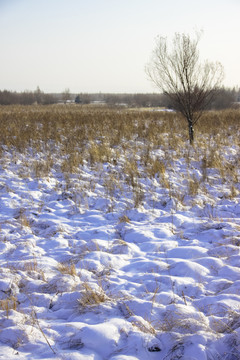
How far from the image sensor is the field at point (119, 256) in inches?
77.8

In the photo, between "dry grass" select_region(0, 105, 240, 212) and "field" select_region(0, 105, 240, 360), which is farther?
"dry grass" select_region(0, 105, 240, 212)

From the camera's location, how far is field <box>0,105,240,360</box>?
6.48 ft

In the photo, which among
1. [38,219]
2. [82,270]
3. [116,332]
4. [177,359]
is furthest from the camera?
[38,219]

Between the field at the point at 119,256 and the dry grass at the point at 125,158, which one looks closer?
the field at the point at 119,256

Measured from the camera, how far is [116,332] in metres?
2.04

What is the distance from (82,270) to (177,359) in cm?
140

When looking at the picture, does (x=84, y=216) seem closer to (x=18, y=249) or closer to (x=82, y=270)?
(x=18, y=249)

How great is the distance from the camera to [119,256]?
130 inches

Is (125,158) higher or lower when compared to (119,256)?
higher

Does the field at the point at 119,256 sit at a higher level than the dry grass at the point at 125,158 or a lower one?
lower

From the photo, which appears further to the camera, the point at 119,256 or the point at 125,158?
the point at 125,158

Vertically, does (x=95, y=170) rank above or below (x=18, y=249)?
above

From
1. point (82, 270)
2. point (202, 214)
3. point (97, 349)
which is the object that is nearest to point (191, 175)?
point (202, 214)

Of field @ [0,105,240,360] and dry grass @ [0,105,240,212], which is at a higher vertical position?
dry grass @ [0,105,240,212]
